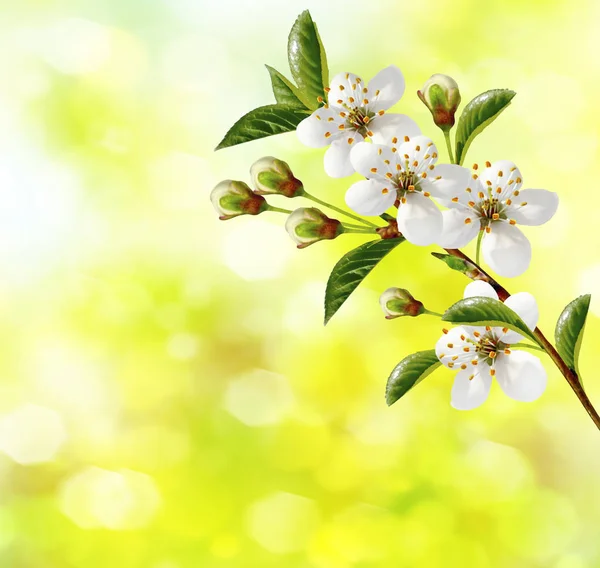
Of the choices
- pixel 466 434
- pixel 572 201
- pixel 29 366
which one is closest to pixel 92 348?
pixel 29 366

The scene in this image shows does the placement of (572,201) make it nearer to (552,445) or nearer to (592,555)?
(552,445)

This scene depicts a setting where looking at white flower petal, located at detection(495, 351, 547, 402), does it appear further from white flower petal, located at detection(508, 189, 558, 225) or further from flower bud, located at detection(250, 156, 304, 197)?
flower bud, located at detection(250, 156, 304, 197)

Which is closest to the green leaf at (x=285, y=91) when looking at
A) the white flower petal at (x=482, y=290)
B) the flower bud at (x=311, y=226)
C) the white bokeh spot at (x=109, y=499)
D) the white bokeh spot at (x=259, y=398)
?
the flower bud at (x=311, y=226)

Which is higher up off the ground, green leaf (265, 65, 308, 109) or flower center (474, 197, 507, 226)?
green leaf (265, 65, 308, 109)

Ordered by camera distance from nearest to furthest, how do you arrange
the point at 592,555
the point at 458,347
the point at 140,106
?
the point at 458,347, the point at 592,555, the point at 140,106

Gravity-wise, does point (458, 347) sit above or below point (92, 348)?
below

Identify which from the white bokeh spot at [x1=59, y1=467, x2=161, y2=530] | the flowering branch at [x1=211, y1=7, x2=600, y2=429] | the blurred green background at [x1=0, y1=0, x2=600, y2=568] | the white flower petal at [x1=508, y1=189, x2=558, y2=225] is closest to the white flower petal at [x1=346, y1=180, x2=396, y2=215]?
the flowering branch at [x1=211, y1=7, x2=600, y2=429]

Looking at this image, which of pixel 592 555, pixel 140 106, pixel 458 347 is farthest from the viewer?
pixel 140 106
